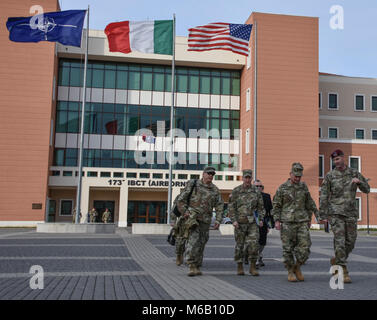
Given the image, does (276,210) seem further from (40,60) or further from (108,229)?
(40,60)

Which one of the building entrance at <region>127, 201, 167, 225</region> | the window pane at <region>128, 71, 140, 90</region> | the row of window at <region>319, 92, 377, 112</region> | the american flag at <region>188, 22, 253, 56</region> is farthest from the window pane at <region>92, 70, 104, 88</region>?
the row of window at <region>319, 92, 377, 112</region>

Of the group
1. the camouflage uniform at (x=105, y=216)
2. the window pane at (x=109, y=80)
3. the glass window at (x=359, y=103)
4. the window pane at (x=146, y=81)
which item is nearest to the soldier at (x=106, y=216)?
the camouflage uniform at (x=105, y=216)

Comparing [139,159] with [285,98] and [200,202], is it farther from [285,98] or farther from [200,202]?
[200,202]

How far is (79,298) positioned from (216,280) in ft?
8.71

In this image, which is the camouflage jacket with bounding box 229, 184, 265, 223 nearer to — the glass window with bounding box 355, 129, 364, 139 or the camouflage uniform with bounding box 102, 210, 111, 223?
the camouflage uniform with bounding box 102, 210, 111, 223

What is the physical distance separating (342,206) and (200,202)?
254 centimetres

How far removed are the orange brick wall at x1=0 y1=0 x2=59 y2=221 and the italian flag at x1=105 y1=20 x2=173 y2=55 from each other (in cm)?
1657

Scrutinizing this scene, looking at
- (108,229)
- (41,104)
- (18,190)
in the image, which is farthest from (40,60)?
(108,229)

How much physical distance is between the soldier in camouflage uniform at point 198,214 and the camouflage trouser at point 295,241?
1271mm

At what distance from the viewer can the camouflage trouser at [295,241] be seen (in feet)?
26.0

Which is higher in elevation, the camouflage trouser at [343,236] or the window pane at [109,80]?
the window pane at [109,80]

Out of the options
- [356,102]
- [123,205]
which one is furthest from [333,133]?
[123,205]

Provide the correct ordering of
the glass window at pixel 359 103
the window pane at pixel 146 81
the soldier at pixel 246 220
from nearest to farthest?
the soldier at pixel 246 220, the window pane at pixel 146 81, the glass window at pixel 359 103

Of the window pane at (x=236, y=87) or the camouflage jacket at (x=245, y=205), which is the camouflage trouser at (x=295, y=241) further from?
the window pane at (x=236, y=87)
